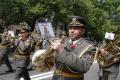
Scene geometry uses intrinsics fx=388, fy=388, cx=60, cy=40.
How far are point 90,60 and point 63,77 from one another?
0.61m

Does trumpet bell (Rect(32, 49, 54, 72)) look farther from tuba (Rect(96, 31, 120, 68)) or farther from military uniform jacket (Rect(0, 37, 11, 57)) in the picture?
military uniform jacket (Rect(0, 37, 11, 57))

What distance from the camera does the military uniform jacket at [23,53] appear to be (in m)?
10.2

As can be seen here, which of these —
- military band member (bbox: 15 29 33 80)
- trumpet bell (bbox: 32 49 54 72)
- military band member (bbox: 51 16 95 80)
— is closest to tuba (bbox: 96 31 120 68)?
military band member (bbox: 15 29 33 80)

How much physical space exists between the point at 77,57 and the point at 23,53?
654 cm

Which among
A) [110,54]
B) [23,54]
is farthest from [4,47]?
[110,54]

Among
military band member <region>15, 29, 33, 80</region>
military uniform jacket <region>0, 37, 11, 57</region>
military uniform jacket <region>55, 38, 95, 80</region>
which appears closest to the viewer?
military uniform jacket <region>55, 38, 95, 80</region>

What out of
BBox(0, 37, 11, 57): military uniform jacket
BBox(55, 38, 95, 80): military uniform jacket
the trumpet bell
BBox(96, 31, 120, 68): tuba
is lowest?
BBox(0, 37, 11, 57): military uniform jacket

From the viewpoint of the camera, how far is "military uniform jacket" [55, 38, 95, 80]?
400 cm

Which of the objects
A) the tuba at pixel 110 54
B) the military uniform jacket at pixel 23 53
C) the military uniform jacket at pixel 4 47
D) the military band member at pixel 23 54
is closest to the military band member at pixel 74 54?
the tuba at pixel 110 54

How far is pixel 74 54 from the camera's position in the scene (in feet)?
13.5

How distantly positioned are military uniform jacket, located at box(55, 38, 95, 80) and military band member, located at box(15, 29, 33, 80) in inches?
218

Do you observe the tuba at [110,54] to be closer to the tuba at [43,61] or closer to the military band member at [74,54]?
the tuba at [43,61]

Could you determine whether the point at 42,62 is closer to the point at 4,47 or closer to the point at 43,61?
the point at 43,61

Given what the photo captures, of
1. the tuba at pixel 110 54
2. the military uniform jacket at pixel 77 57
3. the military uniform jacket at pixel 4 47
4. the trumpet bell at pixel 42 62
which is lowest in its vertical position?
the military uniform jacket at pixel 4 47
